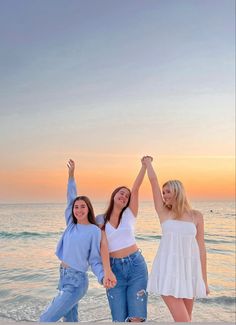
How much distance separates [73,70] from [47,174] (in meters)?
6.66

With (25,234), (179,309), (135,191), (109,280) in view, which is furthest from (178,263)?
(25,234)

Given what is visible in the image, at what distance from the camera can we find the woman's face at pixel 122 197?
4.44 meters

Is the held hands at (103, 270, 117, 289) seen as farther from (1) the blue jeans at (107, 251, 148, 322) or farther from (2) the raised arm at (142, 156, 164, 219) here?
(2) the raised arm at (142, 156, 164, 219)

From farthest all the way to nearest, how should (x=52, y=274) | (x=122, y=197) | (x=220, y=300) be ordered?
(x=52, y=274), (x=220, y=300), (x=122, y=197)

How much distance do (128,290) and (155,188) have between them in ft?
3.06

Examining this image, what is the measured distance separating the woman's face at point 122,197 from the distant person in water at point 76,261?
0.27 metres

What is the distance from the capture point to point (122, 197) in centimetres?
445

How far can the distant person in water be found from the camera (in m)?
4.08

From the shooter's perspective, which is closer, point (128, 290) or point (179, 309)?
point (179, 309)

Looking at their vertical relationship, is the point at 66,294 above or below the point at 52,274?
above

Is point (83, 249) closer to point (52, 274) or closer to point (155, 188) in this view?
point (155, 188)

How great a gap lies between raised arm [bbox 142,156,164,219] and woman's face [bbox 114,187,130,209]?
0.90 ft

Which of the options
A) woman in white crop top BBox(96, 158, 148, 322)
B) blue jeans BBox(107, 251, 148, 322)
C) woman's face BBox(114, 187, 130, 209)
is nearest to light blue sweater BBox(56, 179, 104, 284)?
woman in white crop top BBox(96, 158, 148, 322)

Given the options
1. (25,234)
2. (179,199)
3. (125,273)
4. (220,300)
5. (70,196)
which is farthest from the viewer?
(25,234)
